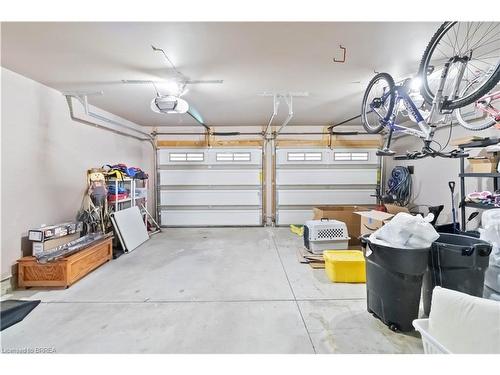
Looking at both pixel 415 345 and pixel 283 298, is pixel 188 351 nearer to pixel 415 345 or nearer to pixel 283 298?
pixel 283 298

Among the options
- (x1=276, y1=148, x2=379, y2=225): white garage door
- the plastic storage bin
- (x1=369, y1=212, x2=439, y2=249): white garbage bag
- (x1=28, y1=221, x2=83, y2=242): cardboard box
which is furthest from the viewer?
(x1=276, y1=148, x2=379, y2=225): white garage door

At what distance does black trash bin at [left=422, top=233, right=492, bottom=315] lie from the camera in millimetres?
1685

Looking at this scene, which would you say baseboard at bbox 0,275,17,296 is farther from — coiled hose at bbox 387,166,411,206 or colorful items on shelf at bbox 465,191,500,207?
coiled hose at bbox 387,166,411,206

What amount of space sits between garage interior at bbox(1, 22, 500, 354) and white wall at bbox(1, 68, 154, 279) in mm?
21

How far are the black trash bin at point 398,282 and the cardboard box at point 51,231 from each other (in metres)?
3.47

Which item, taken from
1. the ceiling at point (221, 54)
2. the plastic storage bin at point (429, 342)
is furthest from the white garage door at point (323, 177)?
the plastic storage bin at point (429, 342)

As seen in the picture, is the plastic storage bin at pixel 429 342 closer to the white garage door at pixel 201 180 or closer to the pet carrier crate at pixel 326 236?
the pet carrier crate at pixel 326 236

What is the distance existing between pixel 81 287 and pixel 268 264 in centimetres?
230

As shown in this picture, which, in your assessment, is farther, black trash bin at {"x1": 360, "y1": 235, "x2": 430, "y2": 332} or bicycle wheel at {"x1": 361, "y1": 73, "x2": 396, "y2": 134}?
bicycle wheel at {"x1": 361, "y1": 73, "x2": 396, "y2": 134}

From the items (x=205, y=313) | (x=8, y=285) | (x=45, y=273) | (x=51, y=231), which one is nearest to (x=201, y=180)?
(x=51, y=231)

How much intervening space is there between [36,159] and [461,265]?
14.7 feet

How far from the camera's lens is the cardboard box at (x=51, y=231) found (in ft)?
8.98

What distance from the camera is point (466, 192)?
12.4ft

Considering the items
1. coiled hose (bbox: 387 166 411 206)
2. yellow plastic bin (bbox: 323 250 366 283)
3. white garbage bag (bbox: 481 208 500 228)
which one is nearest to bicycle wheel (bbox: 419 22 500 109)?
white garbage bag (bbox: 481 208 500 228)
